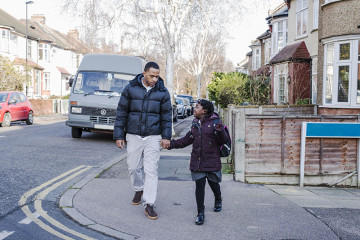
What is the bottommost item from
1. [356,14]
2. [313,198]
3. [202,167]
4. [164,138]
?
[313,198]

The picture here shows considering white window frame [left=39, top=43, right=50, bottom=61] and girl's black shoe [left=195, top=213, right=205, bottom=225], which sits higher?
white window frame [left=39, top=43, right=50, bottom=61]

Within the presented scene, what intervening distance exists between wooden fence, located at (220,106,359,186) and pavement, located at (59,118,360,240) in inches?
10.6

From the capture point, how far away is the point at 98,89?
43.5 ft

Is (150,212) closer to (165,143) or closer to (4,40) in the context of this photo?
(165,143)

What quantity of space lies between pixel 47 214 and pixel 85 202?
663mm

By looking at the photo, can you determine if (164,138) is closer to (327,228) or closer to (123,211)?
(123,211)

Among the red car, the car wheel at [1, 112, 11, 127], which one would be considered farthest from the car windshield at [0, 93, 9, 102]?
the car wheel at [1, 112, 11, 127]

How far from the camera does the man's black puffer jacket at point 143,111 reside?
203 inches

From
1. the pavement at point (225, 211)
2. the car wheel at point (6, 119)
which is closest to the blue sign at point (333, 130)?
the pavement at point (225, 211)

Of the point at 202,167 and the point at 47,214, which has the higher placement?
the point at 202,167

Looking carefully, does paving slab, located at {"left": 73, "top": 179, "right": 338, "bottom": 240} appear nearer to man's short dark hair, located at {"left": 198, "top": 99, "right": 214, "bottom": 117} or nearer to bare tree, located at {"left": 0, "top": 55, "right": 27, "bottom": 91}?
man's short dark hair, located at {"left": 198, "top": 99, "right": 214, "bottom": 117}

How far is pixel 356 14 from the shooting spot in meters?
13.0

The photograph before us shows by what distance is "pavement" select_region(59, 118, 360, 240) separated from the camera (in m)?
4.65

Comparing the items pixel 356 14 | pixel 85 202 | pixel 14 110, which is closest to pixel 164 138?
pixel 85 202
